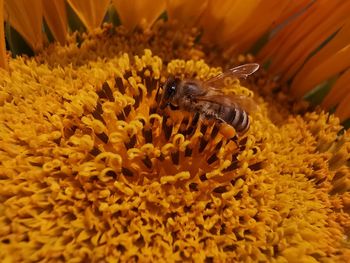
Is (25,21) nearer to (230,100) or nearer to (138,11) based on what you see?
(138,11)

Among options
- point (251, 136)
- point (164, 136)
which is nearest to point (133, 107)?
point (164, 136)

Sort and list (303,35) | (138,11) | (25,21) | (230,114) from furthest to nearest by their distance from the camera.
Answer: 1. (303,35)
2. (138,11)
3. (25,21)
4. (230,114)

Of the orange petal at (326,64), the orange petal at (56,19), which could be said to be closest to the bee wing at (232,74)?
the orange petal at (326,64)

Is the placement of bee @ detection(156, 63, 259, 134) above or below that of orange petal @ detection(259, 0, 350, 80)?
below

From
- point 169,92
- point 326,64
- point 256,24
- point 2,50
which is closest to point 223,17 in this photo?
point 256,24

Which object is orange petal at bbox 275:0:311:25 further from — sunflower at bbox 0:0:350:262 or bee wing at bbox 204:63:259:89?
bee wing at bbox 204:63:259:89

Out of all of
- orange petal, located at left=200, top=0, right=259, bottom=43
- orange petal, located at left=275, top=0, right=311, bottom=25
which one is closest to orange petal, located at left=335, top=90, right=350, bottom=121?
orange petal, located at left=275, top=0, right=311, bottom=25

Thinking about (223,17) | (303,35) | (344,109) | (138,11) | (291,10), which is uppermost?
(138,11)

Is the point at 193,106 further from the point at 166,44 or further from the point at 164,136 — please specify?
the point at 166,44

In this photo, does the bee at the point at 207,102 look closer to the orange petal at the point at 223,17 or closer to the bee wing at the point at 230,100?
the bee wing at the point at 230,100
